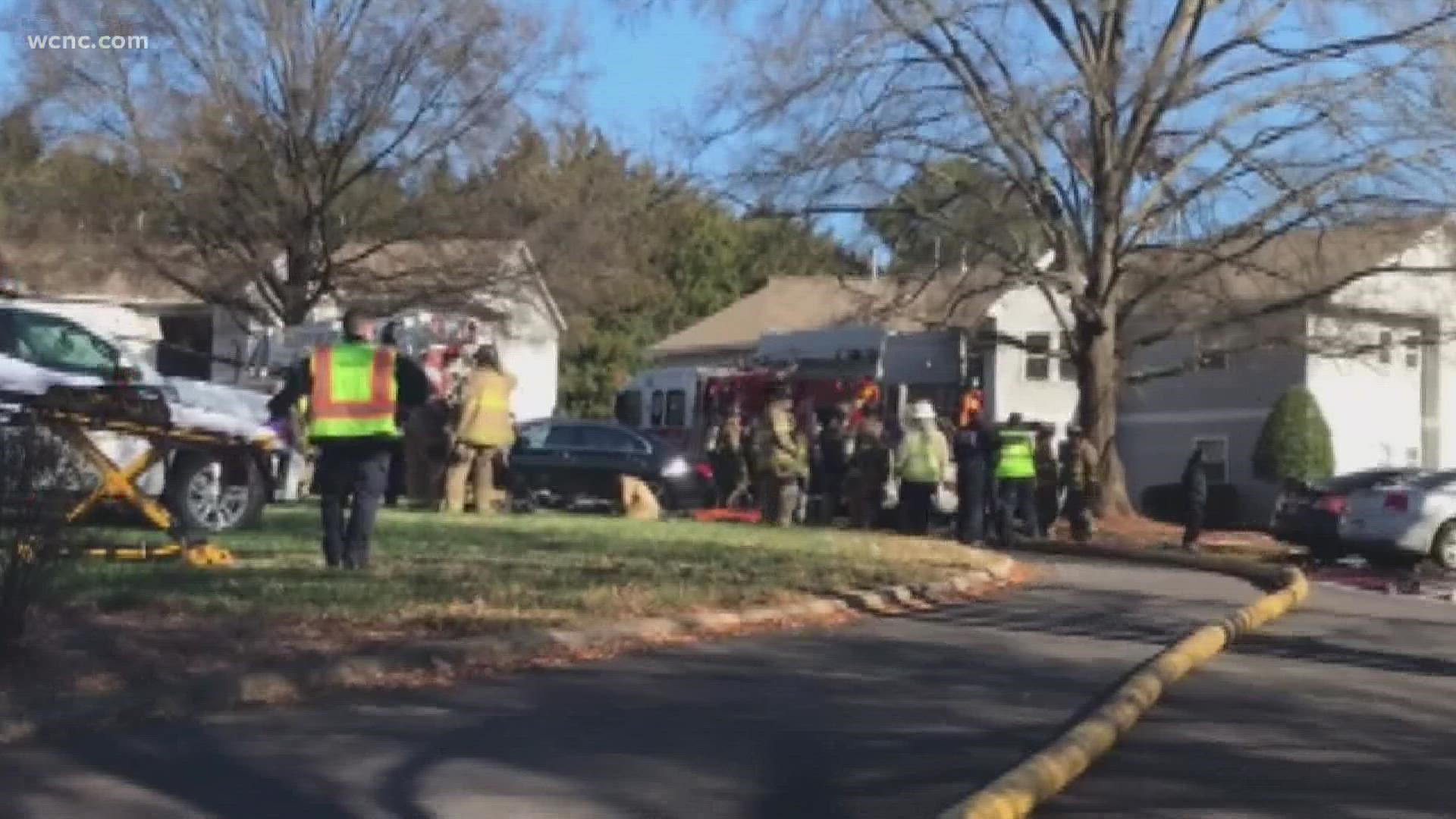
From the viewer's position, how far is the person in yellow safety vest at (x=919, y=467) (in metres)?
24.5

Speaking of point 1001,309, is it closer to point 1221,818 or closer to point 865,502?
point 865,502

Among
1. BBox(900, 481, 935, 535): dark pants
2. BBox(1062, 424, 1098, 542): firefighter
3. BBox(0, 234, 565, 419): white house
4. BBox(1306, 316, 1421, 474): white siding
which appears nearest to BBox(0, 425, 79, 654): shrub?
BBox(900, 481, 935, 535): dark pants

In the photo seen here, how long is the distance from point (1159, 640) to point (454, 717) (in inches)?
228

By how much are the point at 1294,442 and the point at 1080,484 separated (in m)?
16.0

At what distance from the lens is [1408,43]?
28078 millimetres

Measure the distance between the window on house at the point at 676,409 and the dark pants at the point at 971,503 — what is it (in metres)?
12.8

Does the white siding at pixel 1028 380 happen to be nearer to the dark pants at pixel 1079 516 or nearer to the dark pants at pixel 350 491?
the dark pants at pixel 1079 516

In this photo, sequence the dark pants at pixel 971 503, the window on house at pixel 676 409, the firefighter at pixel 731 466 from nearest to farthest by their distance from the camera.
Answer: the dark pants at pixel 971 503 < the firefighter at pixel 731 466 < the window on house at pixel 676 409

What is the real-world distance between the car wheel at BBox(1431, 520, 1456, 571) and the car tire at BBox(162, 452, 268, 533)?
1439 centimetres

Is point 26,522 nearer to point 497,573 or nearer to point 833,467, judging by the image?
point 497,573

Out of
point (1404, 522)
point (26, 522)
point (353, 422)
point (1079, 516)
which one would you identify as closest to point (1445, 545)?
point (1404, 522)

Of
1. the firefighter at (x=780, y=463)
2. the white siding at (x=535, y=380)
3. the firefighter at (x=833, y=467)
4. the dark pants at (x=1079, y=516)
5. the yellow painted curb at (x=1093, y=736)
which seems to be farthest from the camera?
the white siding at (x=535, y=380)

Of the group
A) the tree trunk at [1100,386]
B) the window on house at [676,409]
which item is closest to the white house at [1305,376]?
the tree trunk at [1100,386]

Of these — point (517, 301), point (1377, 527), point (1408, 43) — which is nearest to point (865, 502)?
point (1377, 527)
